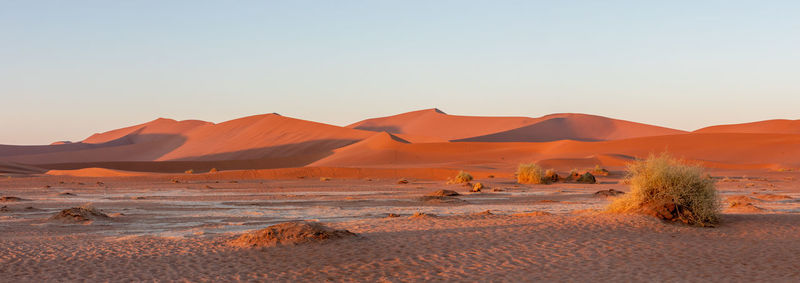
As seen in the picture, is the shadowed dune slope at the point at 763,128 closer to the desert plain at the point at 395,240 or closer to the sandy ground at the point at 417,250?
the desert plain at the point at 395,240

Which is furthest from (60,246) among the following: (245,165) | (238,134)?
(238,134)

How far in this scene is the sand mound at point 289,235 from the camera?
11688mm

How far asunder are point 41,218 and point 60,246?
19.0 ft

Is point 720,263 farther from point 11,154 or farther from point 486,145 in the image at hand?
point 11,154

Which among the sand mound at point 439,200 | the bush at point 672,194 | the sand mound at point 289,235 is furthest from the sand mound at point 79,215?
the bush at point 672,194

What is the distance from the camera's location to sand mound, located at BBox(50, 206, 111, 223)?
1598 cm

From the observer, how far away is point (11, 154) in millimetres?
125125

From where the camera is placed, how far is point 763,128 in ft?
402

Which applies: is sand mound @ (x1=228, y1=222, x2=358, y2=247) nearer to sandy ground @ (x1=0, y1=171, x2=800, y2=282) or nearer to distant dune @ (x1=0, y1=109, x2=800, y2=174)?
sandy ground @ (x1=0, y1=171, x2=800, y2=282)

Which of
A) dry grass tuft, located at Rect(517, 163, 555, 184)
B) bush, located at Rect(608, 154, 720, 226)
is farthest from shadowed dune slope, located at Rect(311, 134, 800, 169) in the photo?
bush, located at Rect(608, 154, 720, 226)

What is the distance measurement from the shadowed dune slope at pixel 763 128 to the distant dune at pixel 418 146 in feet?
1.19

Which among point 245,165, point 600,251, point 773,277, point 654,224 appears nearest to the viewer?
point 773,277

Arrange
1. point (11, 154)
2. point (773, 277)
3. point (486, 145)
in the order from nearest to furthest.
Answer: point (773, 277) < point (486, 145) < point (11, 154)

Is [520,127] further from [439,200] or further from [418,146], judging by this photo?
[439,200]
